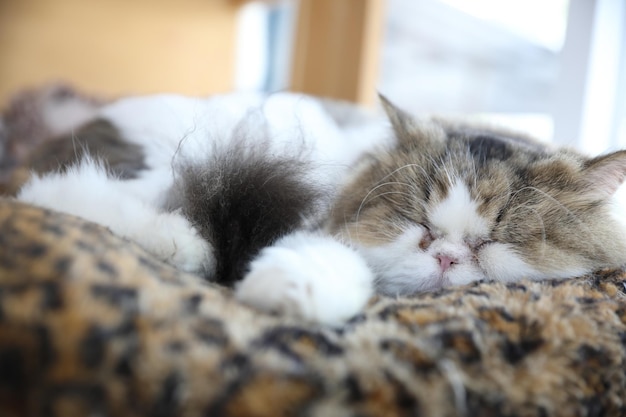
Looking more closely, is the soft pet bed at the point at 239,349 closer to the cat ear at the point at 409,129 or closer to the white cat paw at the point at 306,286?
the white cat paw at the point at 306,286

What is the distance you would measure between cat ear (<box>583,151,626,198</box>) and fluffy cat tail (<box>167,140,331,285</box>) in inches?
19.2

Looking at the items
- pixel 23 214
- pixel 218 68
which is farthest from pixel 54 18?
pixel 23 214

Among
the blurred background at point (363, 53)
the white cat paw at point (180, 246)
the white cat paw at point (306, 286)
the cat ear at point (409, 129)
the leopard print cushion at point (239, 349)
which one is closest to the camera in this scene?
the leopard print cushion at point (239, 349)

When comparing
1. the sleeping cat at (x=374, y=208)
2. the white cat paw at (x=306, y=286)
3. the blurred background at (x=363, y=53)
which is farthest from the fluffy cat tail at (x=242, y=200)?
the blurred background at (x=363, y=53)

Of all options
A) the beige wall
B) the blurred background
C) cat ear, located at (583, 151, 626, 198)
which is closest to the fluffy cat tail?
cat ear, located at (583, 151, 626, 198)

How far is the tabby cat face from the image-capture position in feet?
3.07

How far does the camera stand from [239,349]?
0.59 m

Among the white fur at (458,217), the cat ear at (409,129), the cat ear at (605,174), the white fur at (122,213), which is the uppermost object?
the cat ear at (409,129)

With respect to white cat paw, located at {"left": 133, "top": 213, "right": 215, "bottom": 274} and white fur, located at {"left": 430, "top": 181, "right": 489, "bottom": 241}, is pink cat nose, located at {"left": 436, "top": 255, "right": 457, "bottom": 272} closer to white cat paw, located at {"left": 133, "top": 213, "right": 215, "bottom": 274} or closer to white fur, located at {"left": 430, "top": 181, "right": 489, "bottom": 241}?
white fur, located at {"left": 430, "top": 181, "right": 489, "bottom": 241}

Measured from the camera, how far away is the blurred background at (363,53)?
1837 mm

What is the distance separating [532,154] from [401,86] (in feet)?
5.96

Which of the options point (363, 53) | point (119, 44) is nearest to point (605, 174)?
point (363, 53)

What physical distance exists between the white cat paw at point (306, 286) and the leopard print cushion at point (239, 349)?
29mm

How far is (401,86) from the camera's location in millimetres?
2805
